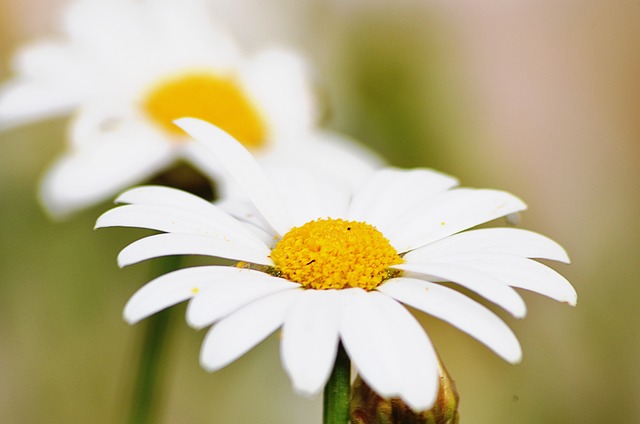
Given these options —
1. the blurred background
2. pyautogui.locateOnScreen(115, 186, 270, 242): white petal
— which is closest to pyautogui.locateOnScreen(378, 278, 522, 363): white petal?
pyautogui.locateOnScreen(115, 186, 270, 242): white petal

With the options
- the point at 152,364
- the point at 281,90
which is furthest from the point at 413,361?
the point at 281,90

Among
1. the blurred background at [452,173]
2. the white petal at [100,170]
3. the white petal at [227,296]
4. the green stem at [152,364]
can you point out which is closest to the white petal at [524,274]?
the white petal at [227,296]

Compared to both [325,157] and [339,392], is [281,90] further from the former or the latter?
[339,392]

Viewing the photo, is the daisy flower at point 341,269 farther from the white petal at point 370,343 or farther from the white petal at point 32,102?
the white petal at point 32,102

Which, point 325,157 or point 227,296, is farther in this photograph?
point 325,157

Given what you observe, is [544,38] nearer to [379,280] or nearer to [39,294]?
[39,294]

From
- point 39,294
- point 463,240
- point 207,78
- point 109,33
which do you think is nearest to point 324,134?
point 207,78
